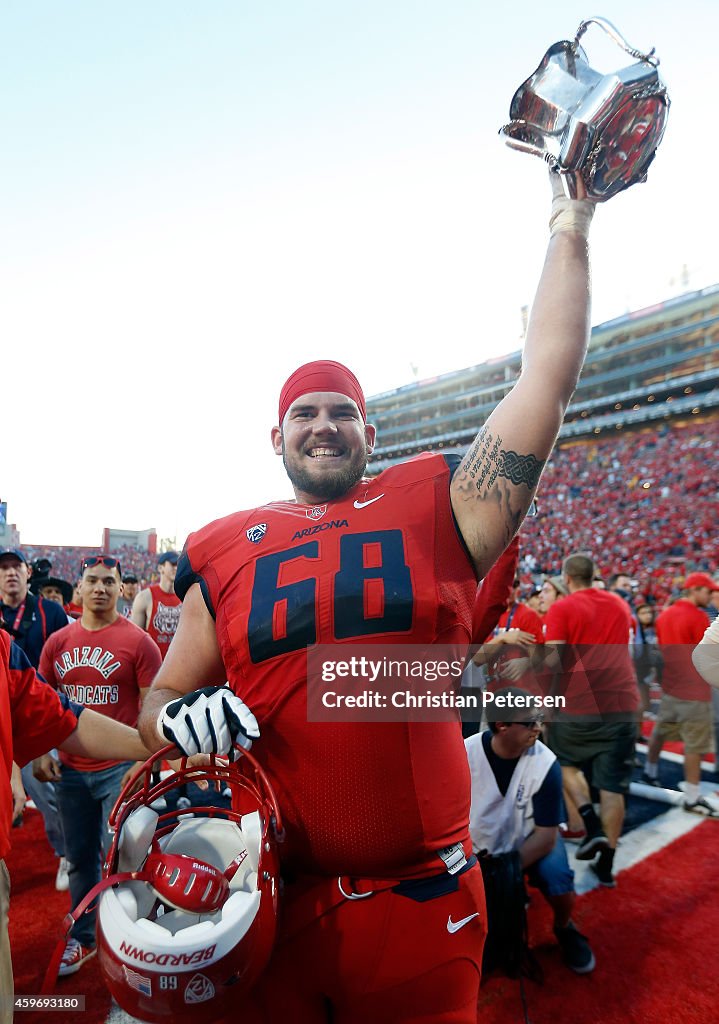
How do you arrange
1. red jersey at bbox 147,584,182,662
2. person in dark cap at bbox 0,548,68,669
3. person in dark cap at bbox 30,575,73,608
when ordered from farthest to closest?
1. person in dark cap at bbox 30,575,73,608
2. red jersey at bbox 147,584,182,662
3. person in dark cap at bbox 0,548,68,669

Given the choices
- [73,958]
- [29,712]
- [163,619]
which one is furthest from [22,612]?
[29,712]

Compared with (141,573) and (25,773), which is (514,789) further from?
(141,573)

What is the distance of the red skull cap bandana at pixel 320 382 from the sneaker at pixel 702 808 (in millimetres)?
5313

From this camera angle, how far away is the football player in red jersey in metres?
1.31

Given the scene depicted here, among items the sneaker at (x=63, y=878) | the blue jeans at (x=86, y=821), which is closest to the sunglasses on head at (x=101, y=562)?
the blue jeans at (x=86, y=821)

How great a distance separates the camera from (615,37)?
1382 millimetres

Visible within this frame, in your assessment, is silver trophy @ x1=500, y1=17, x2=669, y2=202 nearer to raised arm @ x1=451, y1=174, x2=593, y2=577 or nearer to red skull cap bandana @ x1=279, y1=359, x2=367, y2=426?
raised arm @ x1=451, y1=174, x2=593, y2=577

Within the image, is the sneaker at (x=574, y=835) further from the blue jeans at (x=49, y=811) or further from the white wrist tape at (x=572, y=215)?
the white wrist tape at (x=572, y=215)

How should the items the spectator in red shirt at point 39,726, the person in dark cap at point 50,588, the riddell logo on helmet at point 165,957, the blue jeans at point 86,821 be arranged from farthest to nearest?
1. the person in dark cap at point 50,588
2. the blue jeans at point 86,821
3. the spectator in red shirt at point 39,726
4. the riddell logo on helmet at point 165,957

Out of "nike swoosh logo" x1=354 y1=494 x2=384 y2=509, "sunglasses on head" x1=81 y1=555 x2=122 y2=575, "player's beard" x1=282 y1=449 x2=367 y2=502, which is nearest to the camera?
"nike swoosh logo" x1=354 y1=494 x2=384 y2=509

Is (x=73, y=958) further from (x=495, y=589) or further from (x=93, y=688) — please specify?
(x=495, y=589)

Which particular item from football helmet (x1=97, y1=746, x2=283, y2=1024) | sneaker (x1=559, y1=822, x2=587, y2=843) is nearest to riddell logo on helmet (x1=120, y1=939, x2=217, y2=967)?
football helmet (x1=97, y1=746, x2=283, y2=1024)

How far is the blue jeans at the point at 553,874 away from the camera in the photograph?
10.9 feet

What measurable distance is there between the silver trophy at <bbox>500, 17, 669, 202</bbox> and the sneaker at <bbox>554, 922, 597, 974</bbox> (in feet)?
12.1
